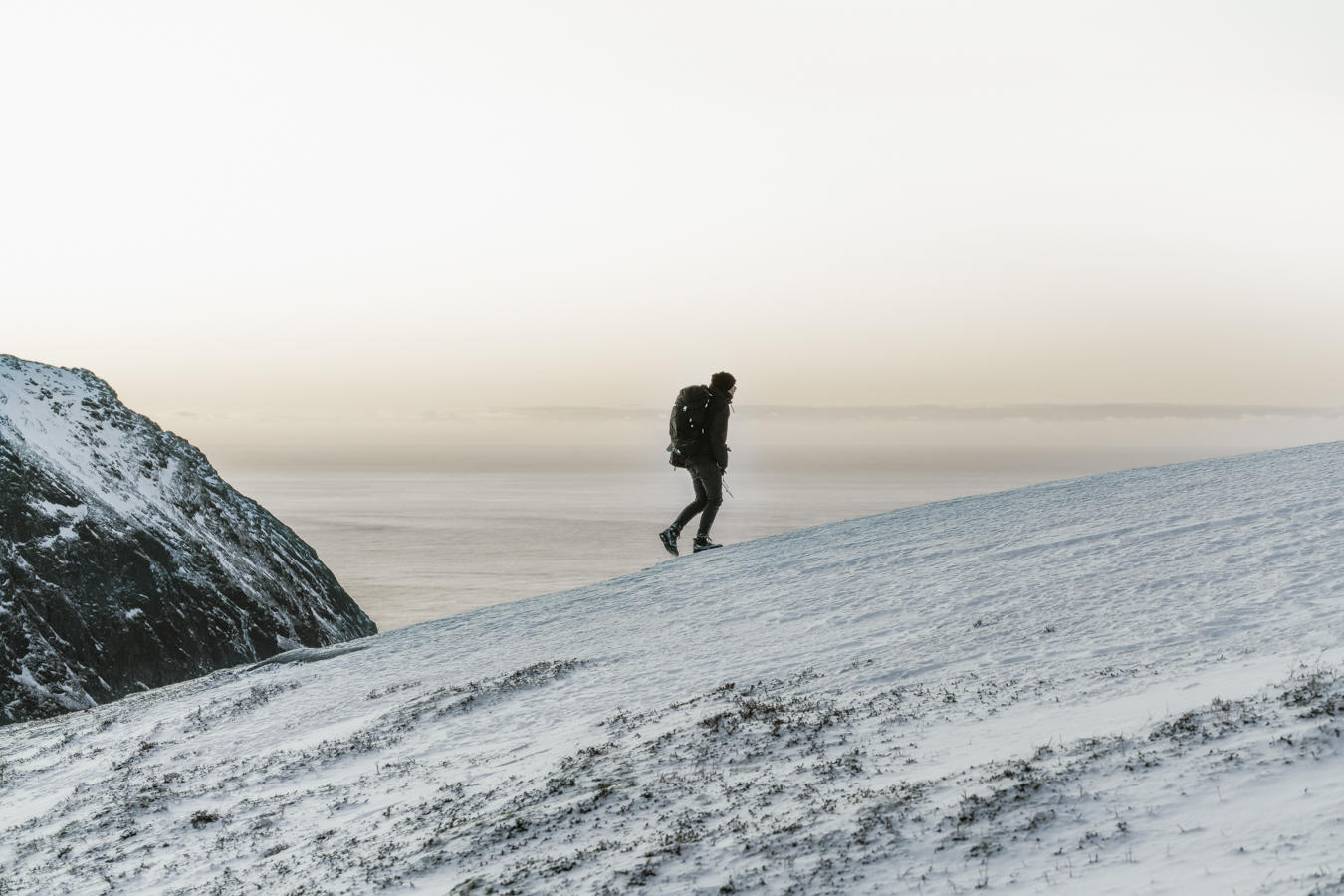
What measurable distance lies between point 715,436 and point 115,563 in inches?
6156

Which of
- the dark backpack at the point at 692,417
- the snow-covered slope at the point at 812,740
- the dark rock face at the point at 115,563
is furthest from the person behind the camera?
the dark rock face at the point at 115,563

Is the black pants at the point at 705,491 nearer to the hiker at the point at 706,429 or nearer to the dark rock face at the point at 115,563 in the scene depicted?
the hiker at the point at 706,429

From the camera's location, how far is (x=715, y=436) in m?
17.5

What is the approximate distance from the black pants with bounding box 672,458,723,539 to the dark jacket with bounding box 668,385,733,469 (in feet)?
0.37

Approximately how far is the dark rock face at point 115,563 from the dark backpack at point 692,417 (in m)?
128

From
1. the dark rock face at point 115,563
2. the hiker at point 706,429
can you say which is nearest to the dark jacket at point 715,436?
the hiker at point 706,429

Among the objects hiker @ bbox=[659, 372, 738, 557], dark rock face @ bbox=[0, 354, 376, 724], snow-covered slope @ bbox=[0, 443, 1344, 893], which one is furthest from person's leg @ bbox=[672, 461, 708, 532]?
dark rock face @ bbox=[0, 354, 376, 724]

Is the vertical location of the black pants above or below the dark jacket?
below

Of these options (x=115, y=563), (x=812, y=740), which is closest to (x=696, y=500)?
(x=812, y=740)

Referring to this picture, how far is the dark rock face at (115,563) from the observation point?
451 feet

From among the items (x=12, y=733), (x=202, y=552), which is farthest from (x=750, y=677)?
(x=202, y=552)

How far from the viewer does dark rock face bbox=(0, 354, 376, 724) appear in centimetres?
13738

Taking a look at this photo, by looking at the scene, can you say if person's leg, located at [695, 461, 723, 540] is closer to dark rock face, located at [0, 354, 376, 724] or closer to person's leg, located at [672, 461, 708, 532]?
person's leg, located at [672, 461, 708, 532]

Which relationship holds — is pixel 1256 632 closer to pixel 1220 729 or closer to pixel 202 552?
pixel 1220 729
